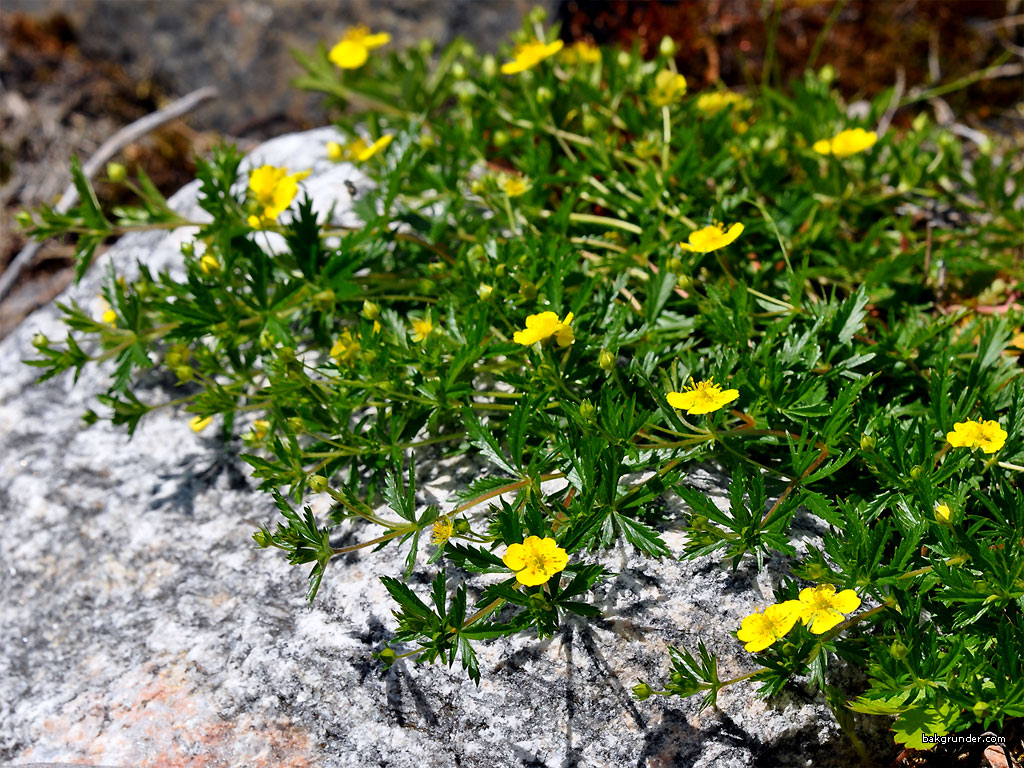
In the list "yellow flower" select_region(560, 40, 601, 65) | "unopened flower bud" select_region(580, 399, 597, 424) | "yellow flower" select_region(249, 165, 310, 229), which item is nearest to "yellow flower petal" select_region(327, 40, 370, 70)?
"yellow flower" select_region(560, 40, 601, 65)

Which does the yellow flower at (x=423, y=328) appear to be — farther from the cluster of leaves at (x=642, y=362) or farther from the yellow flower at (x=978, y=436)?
the yellow flower at (x=978, y=436)

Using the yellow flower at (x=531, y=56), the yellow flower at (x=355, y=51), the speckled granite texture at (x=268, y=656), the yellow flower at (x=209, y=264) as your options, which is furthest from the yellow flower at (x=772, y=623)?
the yellow flower at (x=355, y=51)

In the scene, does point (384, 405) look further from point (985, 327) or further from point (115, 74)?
point (115, 74)

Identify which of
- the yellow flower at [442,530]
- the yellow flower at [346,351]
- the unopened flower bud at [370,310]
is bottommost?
the yellow flower at [442,530]

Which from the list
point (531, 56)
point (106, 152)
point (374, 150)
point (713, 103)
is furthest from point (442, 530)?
point (106, 152)

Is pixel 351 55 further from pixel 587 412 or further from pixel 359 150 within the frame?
pixel 587 412

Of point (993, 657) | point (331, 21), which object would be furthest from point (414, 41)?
point (993, 657)

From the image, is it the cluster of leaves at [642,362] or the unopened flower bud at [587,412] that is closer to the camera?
the cluster of leaves at [642,362]

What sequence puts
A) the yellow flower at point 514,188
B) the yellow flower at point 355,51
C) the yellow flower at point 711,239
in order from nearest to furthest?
1. the yellow flower at point 711,239
2. the yellow flower at point 514,188
3. the yellow flower at point 355,51
